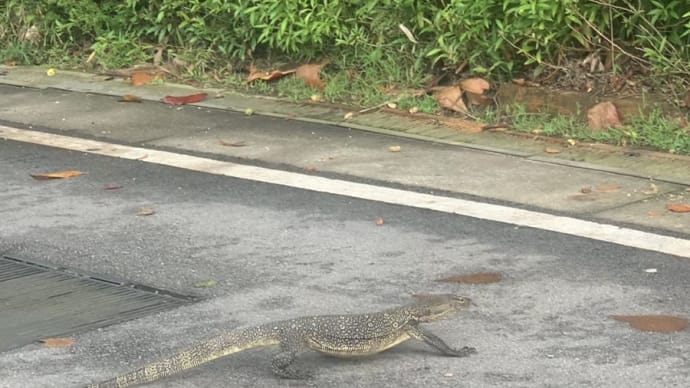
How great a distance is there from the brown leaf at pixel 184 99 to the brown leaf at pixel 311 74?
827mm

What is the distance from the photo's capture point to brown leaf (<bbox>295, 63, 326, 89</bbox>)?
11.5 m

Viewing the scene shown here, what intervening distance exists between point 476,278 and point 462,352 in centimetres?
102

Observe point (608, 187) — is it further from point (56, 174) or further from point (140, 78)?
point (140, 78)

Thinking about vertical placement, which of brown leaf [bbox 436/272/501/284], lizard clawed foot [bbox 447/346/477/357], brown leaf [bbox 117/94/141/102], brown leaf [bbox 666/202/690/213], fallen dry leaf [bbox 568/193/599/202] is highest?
brown leaf [bbox 666/202/690/213]

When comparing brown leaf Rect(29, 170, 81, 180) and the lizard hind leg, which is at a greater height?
the lizard hind leg

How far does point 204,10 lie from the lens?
12430 mm

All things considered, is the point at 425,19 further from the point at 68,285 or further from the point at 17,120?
the point at 68,285

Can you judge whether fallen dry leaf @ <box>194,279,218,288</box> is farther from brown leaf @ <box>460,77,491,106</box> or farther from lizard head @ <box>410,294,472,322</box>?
brown leaf @ <box>460,77,491,106</box>

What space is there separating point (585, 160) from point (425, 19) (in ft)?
7.52

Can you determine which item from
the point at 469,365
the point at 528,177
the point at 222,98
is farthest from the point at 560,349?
the point at 222,98

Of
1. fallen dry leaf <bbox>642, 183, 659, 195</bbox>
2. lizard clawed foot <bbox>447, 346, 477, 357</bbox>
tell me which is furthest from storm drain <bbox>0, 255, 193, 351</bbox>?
fallen dry leaf <bbox>642, 183, 659, 195</bbox>

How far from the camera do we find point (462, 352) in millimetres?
5699

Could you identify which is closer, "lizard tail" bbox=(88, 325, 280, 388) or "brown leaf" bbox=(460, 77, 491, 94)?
"lizard tail" bbox=(88, 325, 280, 388)

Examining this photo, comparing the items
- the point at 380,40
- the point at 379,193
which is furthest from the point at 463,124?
the point at 379,193
